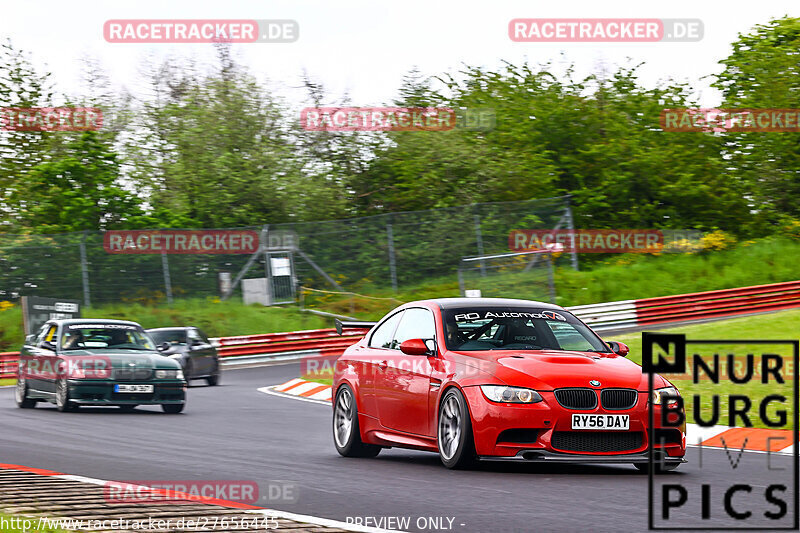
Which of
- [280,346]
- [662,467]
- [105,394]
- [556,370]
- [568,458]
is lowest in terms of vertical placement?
[280,346]

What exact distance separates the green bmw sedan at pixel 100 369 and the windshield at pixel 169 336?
720 cm

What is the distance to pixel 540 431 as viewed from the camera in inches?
362

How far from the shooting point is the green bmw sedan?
17.3 meters

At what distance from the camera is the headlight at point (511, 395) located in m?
9.20

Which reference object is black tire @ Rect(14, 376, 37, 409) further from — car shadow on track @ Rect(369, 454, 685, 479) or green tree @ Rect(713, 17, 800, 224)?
green tree @ Rect(713, 17, 800, 224)

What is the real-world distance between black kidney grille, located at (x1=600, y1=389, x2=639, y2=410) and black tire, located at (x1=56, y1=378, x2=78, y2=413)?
10.5 metres

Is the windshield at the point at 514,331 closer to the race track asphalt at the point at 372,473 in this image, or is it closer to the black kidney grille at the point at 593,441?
the race track asphalt at the point at 372,473

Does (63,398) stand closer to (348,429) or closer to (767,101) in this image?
(348,429)

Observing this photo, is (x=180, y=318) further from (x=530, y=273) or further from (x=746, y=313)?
(x=746, y=313)

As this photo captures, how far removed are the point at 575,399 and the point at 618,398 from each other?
346mm

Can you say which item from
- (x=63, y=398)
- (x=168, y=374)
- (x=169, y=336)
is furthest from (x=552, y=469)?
(x=169, y=336)

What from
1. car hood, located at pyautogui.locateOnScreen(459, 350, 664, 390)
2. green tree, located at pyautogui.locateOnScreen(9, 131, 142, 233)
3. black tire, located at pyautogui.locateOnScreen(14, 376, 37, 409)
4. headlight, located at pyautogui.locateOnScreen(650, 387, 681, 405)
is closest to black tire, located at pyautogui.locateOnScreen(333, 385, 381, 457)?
car hood, located at pyautogui.locateOnScreen(459, 350, 664, 390)

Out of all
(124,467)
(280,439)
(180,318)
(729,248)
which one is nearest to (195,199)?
(180,318)

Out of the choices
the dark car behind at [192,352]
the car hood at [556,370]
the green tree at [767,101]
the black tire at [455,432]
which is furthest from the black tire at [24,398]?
the green tree at [767,101]
